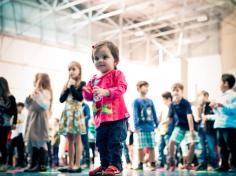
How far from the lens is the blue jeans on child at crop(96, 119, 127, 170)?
7.46 feet

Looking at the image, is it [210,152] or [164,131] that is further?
[164,131]

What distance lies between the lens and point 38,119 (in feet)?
12.0

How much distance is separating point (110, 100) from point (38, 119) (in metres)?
1.56

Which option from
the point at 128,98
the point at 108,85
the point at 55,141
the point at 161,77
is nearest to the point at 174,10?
the point at 161,77

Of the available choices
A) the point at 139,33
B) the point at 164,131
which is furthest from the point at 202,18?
the point at 164,131

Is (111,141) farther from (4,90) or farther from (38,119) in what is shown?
(4,90)

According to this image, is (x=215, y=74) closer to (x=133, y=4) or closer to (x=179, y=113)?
(x=133, y=4)

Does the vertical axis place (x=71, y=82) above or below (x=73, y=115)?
above

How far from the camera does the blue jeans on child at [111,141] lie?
89.5 inches

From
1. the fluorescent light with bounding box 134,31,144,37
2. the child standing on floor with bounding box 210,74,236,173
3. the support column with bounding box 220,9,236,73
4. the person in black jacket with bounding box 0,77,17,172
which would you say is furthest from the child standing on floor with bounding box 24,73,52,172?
the support column with bounding box 220,9,236,73

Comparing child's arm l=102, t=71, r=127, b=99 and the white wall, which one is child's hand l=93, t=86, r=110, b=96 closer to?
child's arm l=102, t=71, r=127, b=99

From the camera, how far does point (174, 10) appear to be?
8828 mm

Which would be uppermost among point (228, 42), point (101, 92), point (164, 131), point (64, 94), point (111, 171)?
point (228, 42)

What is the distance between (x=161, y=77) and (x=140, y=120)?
4.55 meters
